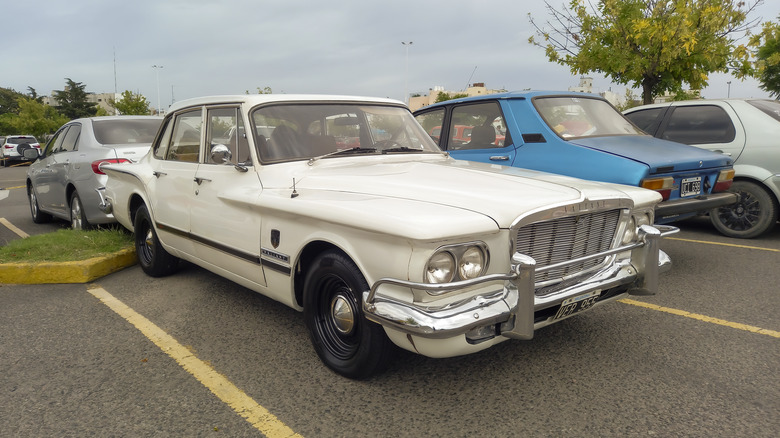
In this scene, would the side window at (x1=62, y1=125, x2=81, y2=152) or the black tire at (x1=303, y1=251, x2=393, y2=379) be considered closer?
the black tire at (x1=303, y1=251, x2=393, y2=379)

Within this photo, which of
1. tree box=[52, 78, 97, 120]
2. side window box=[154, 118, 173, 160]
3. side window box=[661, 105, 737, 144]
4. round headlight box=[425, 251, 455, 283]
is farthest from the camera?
tree box=[52, 78, 97, 120]

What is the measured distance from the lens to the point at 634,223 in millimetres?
3539

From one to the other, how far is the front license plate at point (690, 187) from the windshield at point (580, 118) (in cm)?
92

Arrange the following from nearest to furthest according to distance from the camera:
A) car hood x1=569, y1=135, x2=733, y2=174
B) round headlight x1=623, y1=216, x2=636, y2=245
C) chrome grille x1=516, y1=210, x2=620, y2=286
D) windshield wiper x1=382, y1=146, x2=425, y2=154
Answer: chrome grille x1=516, y1=210, x2=620, y2=286 → round headlight x1=623, y1=216, x2=636, y2=245 → windshield wiper x1=382, y1=146, x2=425, y2=154 → car hood x1=569, y1=135, x2=733, y2=174

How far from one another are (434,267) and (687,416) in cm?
145

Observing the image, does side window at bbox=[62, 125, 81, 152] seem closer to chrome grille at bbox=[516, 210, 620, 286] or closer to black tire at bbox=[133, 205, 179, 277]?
black tire at bbox=[133, 205, 179, 277]

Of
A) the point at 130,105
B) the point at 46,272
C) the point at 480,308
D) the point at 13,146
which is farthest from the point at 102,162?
the point at 130,105

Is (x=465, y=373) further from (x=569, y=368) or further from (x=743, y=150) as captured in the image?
(x=743, y=150)

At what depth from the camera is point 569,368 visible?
327cm

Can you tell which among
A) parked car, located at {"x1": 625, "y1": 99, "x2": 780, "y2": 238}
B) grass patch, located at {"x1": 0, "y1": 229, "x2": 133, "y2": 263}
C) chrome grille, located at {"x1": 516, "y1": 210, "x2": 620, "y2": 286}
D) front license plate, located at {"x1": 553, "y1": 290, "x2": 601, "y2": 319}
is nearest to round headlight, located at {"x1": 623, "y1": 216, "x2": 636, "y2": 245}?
chrome grille, located at {"x1": 516, "y1": 210, "x2": 620, "y2": 286}

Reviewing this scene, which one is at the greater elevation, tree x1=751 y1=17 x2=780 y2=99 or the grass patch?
tree x1=751 y1=17 x2=780 y2=99

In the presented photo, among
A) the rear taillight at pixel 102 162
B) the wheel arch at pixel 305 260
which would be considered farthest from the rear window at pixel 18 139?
the wheel arch at pixel 305 260

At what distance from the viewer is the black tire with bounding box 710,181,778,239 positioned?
6.70 m

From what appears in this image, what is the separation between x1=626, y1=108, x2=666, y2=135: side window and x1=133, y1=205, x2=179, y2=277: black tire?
19.9ft
